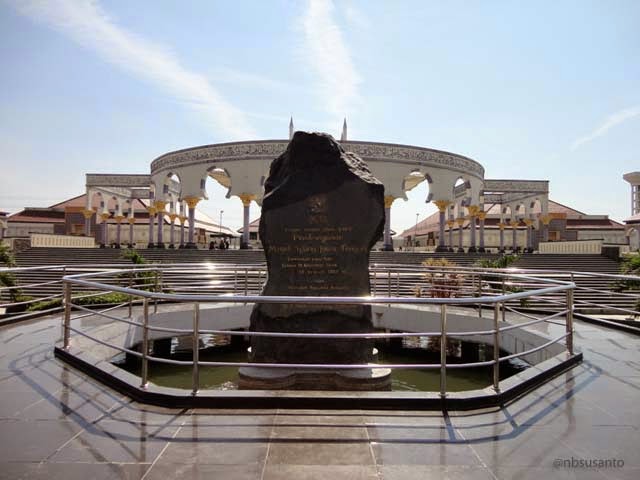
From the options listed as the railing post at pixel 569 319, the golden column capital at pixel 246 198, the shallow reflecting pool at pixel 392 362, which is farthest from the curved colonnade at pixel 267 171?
the railing post at pixel 569 319

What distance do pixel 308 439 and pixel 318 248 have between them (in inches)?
114

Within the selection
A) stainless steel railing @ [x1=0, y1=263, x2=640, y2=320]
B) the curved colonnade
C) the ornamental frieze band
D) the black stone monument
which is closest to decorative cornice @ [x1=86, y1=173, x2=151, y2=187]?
the curved colonnade

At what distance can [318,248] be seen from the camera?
5535mm

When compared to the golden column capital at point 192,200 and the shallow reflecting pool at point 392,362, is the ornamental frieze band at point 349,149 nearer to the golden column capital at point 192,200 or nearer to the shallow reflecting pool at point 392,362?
the golden column capital at point 192,200

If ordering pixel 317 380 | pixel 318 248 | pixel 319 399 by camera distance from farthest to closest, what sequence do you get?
pixel 318 248 → pixel 317 380 → pixel 319 399

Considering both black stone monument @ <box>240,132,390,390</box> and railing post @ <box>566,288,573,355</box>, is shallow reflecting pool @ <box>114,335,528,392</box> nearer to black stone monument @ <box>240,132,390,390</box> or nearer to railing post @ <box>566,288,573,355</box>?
black stone monument @ <box>240,132,390,390</box>

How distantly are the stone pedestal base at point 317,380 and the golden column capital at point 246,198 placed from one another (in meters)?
22.0

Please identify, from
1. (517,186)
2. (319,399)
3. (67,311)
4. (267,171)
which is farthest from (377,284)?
(517,186)

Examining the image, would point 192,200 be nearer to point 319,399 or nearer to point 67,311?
point 67,311

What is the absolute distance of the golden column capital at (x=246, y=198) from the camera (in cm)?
2631

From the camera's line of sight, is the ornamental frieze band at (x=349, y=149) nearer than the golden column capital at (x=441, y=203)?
Yes

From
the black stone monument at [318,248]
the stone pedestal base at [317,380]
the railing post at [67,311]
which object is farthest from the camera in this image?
the black stone monument at [318,248]

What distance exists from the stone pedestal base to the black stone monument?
361 mm

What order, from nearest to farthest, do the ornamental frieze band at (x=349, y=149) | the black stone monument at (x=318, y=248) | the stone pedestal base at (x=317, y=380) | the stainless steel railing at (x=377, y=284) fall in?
the stone pedestal base at (x=317, y=380) → the black stone monument at (x=318, y=248) → the stainless steel railing at (x=377, y=284) → the ornamental frieze band at (x=349, y=149)
